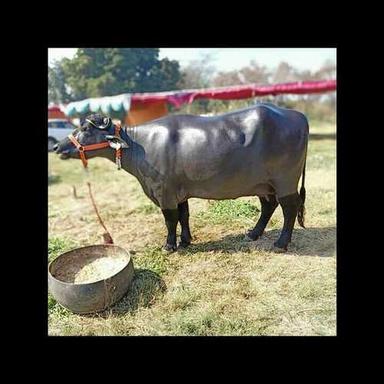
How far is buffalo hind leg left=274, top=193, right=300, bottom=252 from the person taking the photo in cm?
493

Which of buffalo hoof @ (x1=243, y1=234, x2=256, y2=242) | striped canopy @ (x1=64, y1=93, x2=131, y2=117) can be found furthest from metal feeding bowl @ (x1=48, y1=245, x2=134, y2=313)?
striped canopy @ (x1=64, y1=93, x2=131, y2=117)

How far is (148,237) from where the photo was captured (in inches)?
238

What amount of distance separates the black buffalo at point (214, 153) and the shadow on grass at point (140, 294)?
2.87ft

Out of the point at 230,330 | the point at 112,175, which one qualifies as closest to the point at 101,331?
the point at 230,330

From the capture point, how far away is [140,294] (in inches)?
171

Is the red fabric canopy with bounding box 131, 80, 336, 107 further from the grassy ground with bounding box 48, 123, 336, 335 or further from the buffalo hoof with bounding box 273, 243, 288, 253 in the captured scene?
the buffalo hoof with bounding box 273, 243, 288, 253

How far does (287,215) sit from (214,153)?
1.36 metres

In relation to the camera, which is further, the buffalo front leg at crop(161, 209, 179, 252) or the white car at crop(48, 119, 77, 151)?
the white car at crop(48, 119, 77, 151)

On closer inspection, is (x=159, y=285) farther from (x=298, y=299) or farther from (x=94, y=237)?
(x=94, y=237)

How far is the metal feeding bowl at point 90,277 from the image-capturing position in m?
3.91

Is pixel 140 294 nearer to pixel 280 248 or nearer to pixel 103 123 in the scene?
pixel 280 248

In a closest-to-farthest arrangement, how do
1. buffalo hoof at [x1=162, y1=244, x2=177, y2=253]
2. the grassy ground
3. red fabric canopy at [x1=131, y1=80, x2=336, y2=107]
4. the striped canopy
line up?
1. the grassy ground
2. buffalo hoof at [x1=162, y1=244, x2=177, y2=253]
3. the striped canopy
4. red fabric canopy at [x1=131, y1=80, x2=336, y2=107]

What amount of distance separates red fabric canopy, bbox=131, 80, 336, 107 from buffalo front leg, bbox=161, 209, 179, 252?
13.2 metres

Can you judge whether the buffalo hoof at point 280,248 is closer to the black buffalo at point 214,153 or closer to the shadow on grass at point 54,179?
the black buffalo at point 214,153
